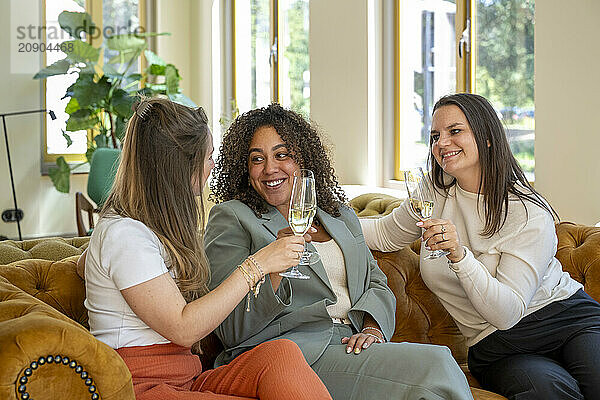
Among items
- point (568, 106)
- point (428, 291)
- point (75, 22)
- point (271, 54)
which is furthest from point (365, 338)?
point (75, 22)

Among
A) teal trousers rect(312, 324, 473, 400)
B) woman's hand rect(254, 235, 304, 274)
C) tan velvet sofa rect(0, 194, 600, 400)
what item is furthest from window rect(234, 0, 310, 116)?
woman's hand rect(254, 235, 304, 274)

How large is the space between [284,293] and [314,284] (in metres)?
0.12

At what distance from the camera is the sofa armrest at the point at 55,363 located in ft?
4.32

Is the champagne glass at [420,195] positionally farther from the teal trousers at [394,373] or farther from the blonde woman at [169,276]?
the blonde woman at [169,276]

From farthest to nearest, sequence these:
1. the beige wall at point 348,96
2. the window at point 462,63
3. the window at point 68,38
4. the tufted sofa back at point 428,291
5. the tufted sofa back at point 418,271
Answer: the window at point 68,38
the window at point 462,63
the beige wall at point 348,96
the tufted sofa back at point 428,291
the tufted sofa back at point 418,271

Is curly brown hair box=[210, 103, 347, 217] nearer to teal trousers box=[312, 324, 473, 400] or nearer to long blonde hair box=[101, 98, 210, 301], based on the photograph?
long blonde hair box=[101, 98, 210, 301]

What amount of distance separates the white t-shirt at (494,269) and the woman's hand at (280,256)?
1.85 feet

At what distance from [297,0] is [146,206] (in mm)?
4468

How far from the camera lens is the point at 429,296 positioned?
260 cm

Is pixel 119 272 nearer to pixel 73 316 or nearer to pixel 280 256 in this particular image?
pixel 280 256

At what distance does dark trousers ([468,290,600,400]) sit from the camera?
208 centimetres

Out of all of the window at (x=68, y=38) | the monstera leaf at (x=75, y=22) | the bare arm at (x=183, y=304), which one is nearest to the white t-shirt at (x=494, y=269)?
the bare arm at (x=183, y=304)

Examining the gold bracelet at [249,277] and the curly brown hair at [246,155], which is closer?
the gold bracelet at [249,277]

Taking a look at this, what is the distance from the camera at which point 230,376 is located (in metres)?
1.78
